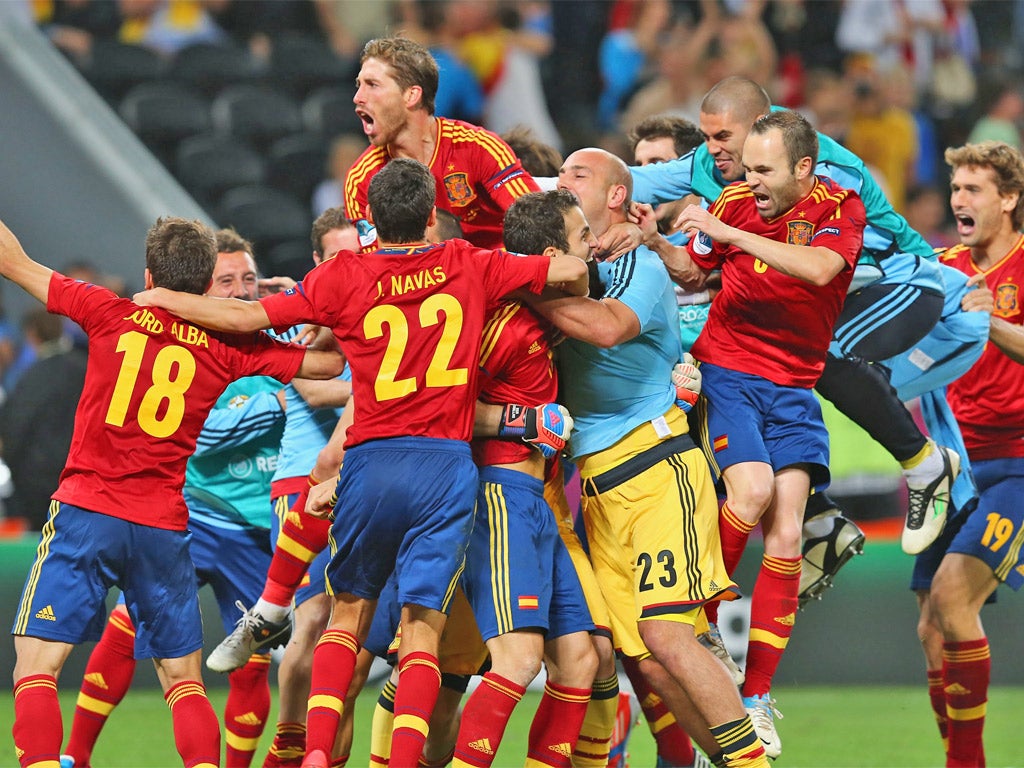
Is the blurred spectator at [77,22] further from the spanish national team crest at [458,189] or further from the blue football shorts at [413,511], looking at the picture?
the blue football shorts at [413,511]

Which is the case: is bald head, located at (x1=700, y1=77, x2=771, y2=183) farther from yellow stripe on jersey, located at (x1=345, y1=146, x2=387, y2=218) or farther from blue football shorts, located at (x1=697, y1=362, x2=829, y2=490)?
yellow stripe on jersey, located at (x1=345, y1=146, x2=387, y2=218)

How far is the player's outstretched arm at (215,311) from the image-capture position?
18.0 feet

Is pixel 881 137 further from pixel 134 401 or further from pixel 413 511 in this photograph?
pixel 134 401

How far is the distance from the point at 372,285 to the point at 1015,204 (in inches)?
142

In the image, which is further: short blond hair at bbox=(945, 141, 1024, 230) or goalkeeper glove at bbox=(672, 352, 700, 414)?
short blond hair at bbox=(945, 141, 1024, 230)

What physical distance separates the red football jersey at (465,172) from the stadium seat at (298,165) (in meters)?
6.54

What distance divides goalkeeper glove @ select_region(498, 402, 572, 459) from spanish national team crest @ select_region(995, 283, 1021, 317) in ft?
9.12

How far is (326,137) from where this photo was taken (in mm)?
12992

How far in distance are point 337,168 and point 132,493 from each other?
23.9 feet

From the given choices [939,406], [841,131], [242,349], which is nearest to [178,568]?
[242,349]

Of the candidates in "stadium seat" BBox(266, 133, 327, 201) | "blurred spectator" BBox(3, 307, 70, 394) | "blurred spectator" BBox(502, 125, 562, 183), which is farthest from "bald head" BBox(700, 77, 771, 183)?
"stadium seat" BBox(266, 133, 327, 201)

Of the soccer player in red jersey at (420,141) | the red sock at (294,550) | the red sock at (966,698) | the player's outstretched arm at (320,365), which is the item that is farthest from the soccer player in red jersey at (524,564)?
the red sock at (966,698)

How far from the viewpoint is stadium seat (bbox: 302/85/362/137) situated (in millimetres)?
13047

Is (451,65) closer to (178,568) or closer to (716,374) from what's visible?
(716,374)
